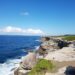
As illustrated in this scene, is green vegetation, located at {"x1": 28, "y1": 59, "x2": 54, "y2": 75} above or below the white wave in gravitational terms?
above

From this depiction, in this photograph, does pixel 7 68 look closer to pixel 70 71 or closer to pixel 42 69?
pixel 42 69

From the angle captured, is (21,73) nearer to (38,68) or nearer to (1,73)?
(38,68)

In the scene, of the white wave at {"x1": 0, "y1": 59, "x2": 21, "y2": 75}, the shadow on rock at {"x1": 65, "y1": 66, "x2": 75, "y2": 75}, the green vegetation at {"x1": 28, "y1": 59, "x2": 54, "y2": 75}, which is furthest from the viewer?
the white wave at {"x1": 0, "y1": 59, "x2": 21, "y2": 75}

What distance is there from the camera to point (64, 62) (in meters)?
19.6

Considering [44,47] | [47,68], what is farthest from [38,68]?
[44,47]

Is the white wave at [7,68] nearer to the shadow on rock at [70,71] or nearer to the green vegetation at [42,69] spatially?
the green vegetation at [42,69]

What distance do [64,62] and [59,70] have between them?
125 inches

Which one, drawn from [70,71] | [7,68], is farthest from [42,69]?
[7,68]

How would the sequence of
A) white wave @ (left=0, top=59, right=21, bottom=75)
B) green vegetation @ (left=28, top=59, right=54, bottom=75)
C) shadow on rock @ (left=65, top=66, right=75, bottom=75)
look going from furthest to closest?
white wave @ (left=0, top=59, right=21, bottom=75)
green vegetation @ (left=28, top=59, right=54, bottom=75)
shadow on rock @ (left=65, top=66, right=75, bottom=75)

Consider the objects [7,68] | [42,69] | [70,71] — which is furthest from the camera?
[7,68]

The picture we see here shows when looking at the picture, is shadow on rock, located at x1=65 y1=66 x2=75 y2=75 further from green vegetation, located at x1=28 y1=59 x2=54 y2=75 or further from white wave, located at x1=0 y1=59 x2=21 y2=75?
white wave, located at x1=0 y1=59 x2=21 y2=75

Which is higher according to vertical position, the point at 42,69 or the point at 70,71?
the point at 42,69

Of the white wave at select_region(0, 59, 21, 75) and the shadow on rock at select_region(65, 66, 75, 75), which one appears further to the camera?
the white wave at select_region(0, 59, 21, 75)

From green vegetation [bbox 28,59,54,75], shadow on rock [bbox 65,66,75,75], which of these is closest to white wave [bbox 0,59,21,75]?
green vegetation [bbox 28,59,54,75]
